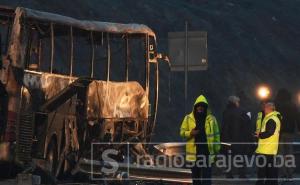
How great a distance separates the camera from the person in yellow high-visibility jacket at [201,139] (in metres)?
13.2

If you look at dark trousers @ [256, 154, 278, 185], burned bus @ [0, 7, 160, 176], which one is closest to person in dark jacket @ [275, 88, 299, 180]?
dark trousers @ [256, 154, 278, 185]

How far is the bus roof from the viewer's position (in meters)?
16.3

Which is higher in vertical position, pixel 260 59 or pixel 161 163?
pixel 260 59

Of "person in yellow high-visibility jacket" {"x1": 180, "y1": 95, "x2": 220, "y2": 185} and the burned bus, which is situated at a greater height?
the burned bus

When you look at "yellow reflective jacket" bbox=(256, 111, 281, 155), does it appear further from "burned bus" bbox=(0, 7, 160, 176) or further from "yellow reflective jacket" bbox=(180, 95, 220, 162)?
"burned bus" bbox=(0, 7, 160, 176)

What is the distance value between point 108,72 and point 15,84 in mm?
4393

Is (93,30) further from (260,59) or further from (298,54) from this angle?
(298,54)

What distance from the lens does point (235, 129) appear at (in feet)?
62.8

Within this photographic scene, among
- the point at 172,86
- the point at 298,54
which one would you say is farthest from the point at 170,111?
the point at 298,54

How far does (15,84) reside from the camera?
15.7 m

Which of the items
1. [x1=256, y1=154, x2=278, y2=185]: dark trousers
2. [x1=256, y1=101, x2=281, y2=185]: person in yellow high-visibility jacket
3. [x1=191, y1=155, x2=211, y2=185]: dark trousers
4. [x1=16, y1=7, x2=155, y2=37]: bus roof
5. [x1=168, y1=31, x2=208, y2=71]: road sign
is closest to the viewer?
[x1=191, y1=155, x2=211, y2=185]: dark trousers

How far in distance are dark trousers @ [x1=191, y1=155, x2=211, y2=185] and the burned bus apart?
3918 millimetres

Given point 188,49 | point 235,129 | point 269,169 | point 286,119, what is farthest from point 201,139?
point 235,129

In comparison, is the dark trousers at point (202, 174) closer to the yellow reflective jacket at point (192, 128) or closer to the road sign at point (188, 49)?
the yellow reflective jacket at point (192, 128)
